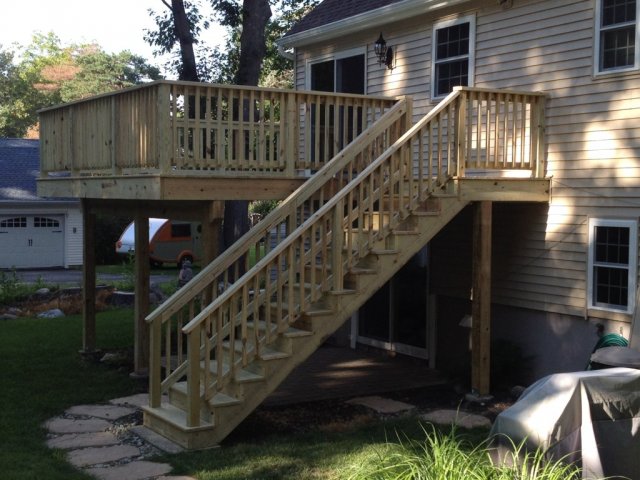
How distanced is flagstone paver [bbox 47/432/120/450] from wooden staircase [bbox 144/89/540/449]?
438mm

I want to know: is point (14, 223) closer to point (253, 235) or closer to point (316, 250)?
point (253, 235)

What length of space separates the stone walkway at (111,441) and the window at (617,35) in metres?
6.04

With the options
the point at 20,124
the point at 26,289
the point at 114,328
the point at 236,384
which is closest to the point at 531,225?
the point at 236,384

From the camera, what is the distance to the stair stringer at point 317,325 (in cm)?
779

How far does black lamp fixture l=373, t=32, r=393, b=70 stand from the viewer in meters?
12.2

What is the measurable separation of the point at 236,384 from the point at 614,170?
15.3ft

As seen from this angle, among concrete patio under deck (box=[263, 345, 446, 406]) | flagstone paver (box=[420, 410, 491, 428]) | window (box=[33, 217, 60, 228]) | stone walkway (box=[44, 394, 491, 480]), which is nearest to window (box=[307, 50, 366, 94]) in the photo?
concrete patio under deck (box=[263, 345, 446, 406])

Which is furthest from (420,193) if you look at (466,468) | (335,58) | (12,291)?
(12,291)

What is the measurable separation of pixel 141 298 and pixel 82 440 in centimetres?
331

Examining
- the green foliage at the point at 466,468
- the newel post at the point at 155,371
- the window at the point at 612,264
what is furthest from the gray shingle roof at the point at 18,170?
the green foliage at the point at 466,468

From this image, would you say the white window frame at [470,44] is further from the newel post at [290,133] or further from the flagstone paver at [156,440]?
the flagstone paver at [156,440]

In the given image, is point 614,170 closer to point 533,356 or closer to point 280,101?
point 533,356

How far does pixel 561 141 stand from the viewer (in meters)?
9.83

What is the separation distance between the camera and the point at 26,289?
61.7 feet
